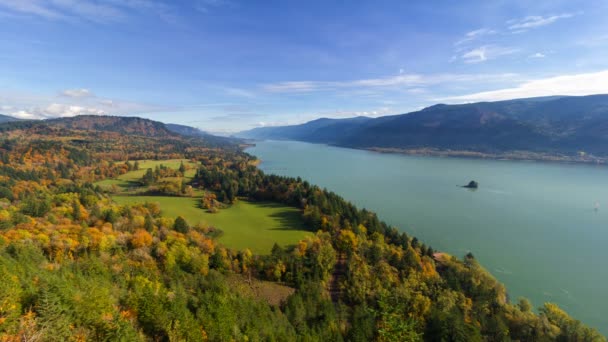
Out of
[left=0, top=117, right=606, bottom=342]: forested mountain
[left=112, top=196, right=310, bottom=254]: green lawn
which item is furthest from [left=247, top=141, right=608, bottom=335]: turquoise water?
[left=112, top=196, right=310, bottom=254]: green lawn

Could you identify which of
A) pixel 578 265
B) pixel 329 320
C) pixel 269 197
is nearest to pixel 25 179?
pixel 269 197

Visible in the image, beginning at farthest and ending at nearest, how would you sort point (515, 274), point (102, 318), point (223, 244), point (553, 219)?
point (553, 219), point (223, 244), point (515, 274), point (102, 318)

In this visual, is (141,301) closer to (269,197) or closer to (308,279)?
(308,279)

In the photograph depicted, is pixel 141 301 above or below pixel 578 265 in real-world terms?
above

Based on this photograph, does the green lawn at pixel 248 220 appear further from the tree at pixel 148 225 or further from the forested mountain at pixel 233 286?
the tree at pixel 148 225

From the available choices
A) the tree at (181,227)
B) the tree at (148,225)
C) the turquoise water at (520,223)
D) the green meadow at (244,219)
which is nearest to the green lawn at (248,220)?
the green meadow at (244,219)

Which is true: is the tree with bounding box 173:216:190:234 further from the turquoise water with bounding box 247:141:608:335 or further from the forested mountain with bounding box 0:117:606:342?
the turquoise water with bounding box 247:141:608:335

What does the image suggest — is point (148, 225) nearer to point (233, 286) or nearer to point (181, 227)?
point (181, 227)

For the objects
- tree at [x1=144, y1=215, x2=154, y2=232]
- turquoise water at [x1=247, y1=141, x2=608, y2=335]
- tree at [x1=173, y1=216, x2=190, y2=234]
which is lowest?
turquoise water at [x1=247, y1=141, x2=608, y2=335]
